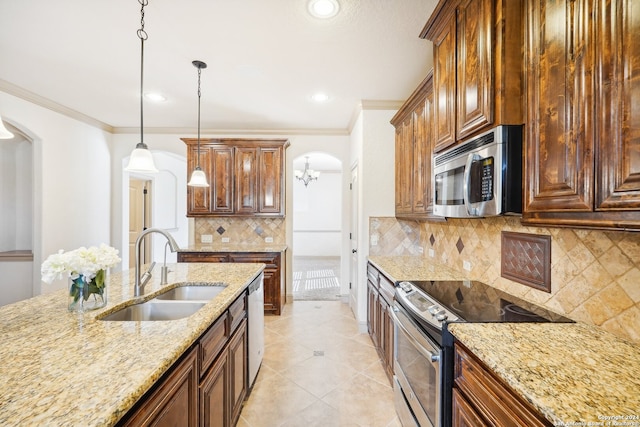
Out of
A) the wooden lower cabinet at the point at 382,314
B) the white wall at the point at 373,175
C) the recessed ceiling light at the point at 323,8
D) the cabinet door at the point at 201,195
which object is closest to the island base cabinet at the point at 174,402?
the wooden lower cabinet at the point at 382,314

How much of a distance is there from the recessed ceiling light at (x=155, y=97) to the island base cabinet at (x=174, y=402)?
10.5 ft

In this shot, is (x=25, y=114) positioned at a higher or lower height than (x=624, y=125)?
higher

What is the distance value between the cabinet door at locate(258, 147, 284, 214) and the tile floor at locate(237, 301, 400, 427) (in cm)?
163

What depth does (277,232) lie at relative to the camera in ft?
15.0

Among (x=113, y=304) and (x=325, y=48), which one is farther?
(x=325, y=48)

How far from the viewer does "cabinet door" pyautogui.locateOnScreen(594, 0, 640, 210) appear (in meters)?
0.79

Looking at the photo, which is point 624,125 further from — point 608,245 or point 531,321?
point 531,321

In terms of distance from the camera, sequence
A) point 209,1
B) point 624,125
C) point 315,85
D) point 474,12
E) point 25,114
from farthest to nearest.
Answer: point 25,114
point 315,85
point 209,1
point 474,12
point 624,125

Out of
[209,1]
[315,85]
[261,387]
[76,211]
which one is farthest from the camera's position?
[76,211]

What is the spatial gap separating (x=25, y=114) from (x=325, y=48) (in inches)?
140

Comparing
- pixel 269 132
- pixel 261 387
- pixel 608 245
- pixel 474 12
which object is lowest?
pixel 261 387

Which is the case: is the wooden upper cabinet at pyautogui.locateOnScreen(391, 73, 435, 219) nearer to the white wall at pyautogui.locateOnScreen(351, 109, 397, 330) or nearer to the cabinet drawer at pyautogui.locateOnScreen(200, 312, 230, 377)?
the white wall at pyautogui.locateOnScreen(351, 109, 397, 330)

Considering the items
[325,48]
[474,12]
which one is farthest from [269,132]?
[474,12]

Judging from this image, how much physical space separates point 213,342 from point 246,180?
306 cm
